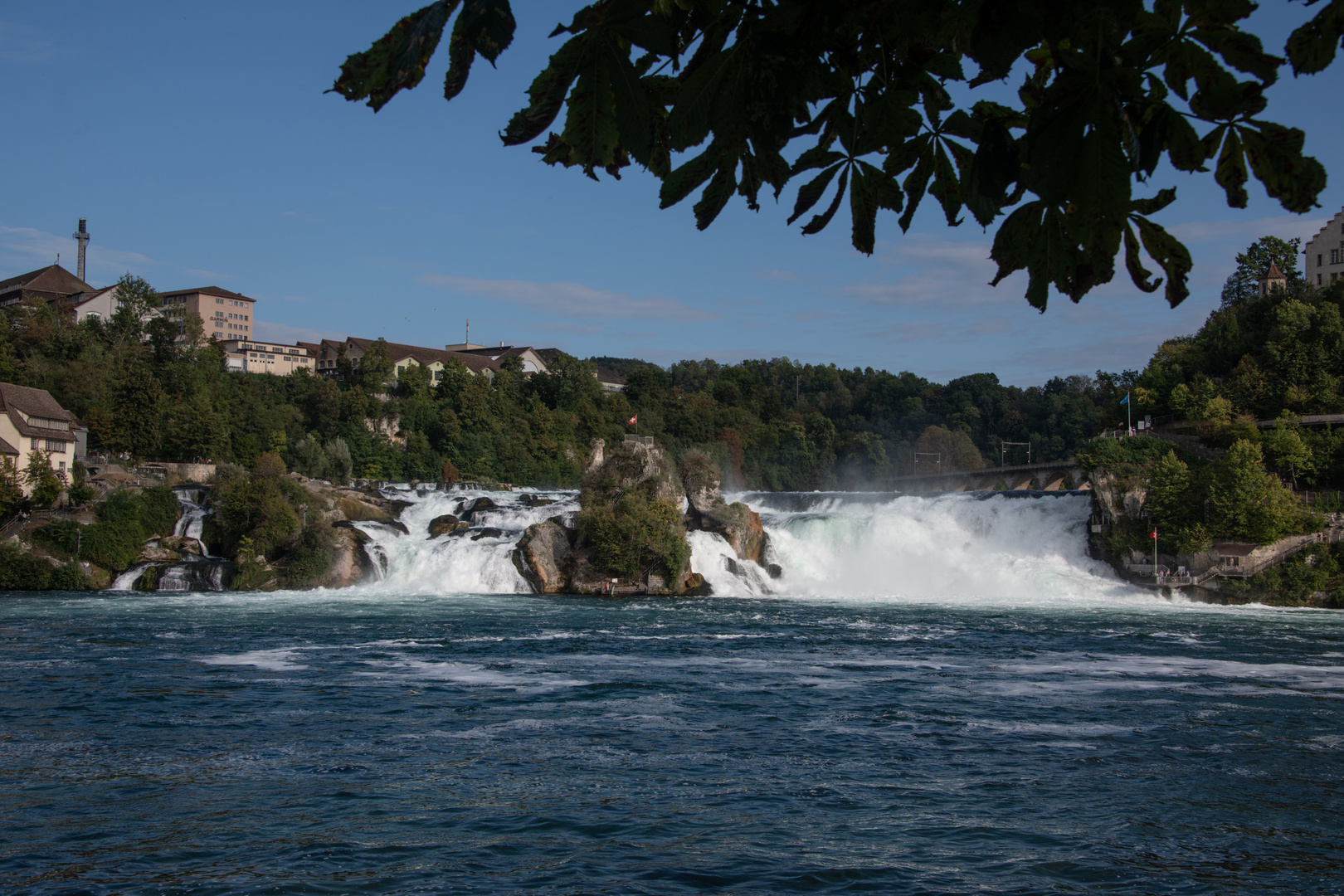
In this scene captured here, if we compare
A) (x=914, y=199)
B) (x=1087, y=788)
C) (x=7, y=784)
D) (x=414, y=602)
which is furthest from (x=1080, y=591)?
(x=914, y=199)

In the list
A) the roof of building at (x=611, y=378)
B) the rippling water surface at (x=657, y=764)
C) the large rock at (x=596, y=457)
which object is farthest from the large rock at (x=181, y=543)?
the roof of building at (x=611, y=378)

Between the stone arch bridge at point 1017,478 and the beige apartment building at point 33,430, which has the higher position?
the beige apartment building at point 33,430

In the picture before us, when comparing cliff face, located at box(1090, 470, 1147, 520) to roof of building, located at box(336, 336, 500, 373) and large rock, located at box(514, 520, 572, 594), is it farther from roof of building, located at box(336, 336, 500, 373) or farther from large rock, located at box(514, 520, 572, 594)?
roof of building, located at box(336, 336, 500, 373)

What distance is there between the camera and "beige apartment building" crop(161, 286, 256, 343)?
305 ft

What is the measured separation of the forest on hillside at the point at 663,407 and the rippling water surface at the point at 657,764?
1026 inches

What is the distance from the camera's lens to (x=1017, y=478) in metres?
55.6

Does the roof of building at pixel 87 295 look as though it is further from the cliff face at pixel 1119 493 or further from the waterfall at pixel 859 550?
the cliff face at pixel 1119 493

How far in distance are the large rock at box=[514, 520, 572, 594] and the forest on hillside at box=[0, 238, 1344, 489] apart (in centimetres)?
2124

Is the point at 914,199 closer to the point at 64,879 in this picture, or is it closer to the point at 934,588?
the point at 64,879

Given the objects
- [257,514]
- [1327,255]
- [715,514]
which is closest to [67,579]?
[257,514]

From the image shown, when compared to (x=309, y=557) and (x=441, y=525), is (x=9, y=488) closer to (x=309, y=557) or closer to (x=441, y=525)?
(x=309, y=557)

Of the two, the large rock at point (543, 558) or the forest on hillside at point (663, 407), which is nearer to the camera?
the large rock at point (543, 558)

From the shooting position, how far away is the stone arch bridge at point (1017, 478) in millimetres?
51781

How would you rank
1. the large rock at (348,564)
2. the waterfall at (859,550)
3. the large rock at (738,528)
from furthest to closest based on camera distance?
1. the large rock at (738,528)
2. the waterfall at (859,550)
3. the large rock at (348,564)
